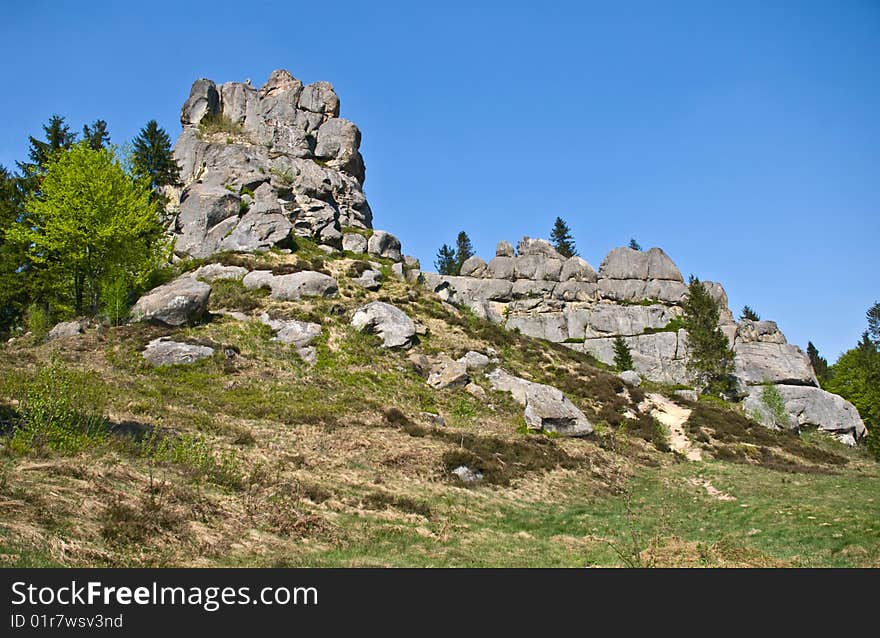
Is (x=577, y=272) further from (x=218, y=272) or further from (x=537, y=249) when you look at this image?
(x=218, y=272)

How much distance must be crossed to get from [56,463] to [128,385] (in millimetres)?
13068

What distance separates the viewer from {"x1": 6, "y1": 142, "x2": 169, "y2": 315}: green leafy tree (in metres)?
38.3

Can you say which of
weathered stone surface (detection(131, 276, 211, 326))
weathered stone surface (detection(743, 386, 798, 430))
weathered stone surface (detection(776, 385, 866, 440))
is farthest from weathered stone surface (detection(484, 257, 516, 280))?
weathered stone surface (detection(131, 276, 211, 326))

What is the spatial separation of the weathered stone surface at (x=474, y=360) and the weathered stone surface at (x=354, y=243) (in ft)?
Answer: 94.5

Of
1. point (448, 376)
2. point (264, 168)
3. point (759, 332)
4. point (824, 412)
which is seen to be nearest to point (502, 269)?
A: point (759, 332)

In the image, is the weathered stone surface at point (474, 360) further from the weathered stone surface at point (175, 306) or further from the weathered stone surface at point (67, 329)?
the weathered stone surface at point (67, 329)

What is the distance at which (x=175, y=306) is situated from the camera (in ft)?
123

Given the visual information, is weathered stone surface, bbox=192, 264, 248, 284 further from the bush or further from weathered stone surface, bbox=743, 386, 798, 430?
weathered stone surface, bbox=743, 386, 798, 430

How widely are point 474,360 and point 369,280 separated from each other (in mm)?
16545

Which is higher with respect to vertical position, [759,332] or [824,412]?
[759,332]

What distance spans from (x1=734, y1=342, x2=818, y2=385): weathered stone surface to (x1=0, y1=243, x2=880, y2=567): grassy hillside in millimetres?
34075

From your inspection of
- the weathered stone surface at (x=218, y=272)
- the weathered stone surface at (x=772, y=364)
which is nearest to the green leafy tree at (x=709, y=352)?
the weathered stone surface at (x=772, y=364)
